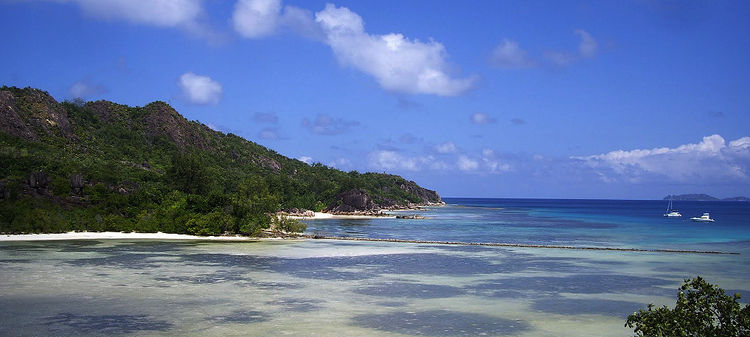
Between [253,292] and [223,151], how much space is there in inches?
5166

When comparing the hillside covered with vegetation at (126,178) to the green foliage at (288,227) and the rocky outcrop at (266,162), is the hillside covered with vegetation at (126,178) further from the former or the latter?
the green foliage at (288,227)

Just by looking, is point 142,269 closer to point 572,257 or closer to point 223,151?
point 572,257

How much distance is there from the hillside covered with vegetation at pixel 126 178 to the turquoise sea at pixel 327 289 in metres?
8.11

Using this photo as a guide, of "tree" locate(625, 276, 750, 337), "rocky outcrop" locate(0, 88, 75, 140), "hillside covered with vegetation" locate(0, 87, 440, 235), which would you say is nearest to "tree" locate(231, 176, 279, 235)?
"hillside covered with vegetation" locate(0, 87, 440, 235)

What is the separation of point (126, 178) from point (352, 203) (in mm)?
71884

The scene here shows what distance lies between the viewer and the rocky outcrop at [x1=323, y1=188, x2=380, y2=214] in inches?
5128

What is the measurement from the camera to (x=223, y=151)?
15100 cm

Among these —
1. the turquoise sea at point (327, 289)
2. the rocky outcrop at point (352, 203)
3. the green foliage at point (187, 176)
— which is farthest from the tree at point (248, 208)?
the rocky outcrop at point (352, 203)

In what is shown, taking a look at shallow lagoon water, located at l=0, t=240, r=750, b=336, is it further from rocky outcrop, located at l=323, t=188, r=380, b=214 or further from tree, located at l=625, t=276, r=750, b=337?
rocky outcrop, located at l=323, t=188, r=380, b=214

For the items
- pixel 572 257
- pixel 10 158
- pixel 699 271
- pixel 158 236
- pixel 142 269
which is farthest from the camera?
pixel 10 158

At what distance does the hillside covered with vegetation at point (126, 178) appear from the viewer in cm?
5266

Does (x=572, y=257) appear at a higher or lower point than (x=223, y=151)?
lower

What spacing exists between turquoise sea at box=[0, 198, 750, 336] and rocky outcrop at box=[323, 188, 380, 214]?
8384 centimetres

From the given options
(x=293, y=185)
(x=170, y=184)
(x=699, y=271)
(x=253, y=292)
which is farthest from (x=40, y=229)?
(x=293, y=185)
